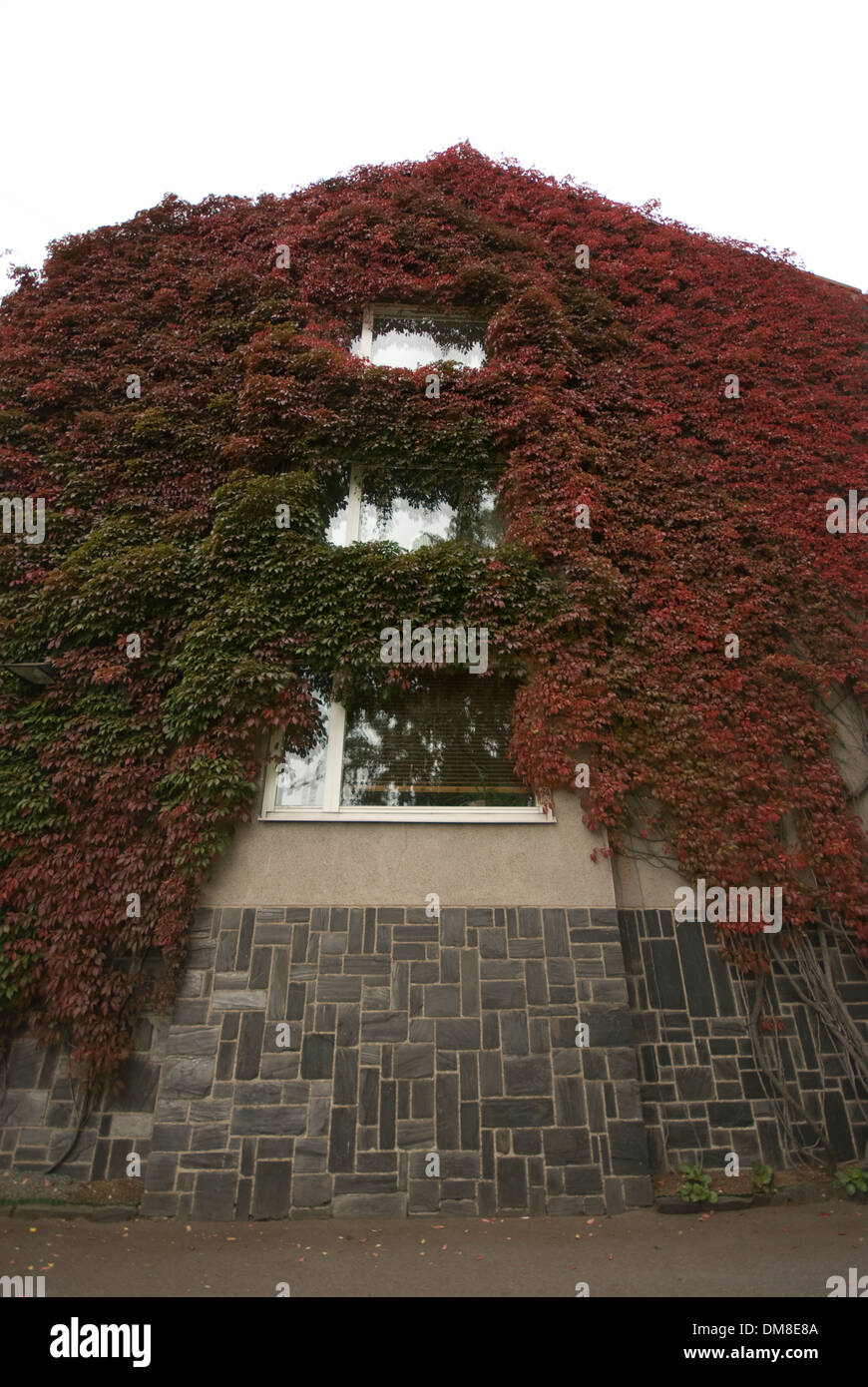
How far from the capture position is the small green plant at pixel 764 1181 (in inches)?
205

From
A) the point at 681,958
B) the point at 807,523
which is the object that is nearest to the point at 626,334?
the point at 807,523

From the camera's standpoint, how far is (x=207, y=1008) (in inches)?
214

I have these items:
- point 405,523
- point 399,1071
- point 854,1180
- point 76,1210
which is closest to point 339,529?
point 405,523

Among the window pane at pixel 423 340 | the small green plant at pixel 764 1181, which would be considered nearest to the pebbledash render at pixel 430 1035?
the small green plant at pixel 764 1181

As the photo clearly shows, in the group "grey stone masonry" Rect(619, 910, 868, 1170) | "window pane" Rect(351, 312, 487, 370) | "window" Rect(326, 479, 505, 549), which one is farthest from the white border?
"window pane" Rect(351, 312, 487, 370)

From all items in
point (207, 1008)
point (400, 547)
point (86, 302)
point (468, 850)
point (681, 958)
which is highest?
point (86, 302)

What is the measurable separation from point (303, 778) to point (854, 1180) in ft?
16.5

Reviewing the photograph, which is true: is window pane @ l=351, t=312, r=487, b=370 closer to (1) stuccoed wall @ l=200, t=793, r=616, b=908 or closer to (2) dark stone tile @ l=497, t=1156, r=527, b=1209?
(1) stuccoed wall @ l=200, t=793, r=616, b=908

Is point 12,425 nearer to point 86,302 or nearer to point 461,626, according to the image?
point 86,302

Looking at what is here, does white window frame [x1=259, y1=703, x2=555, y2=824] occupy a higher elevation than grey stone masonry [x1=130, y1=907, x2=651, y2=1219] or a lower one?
higher

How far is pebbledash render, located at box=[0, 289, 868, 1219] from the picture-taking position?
505 centimetres

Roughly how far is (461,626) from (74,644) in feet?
11.3

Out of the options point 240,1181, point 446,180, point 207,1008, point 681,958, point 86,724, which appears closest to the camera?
point 240,1181
